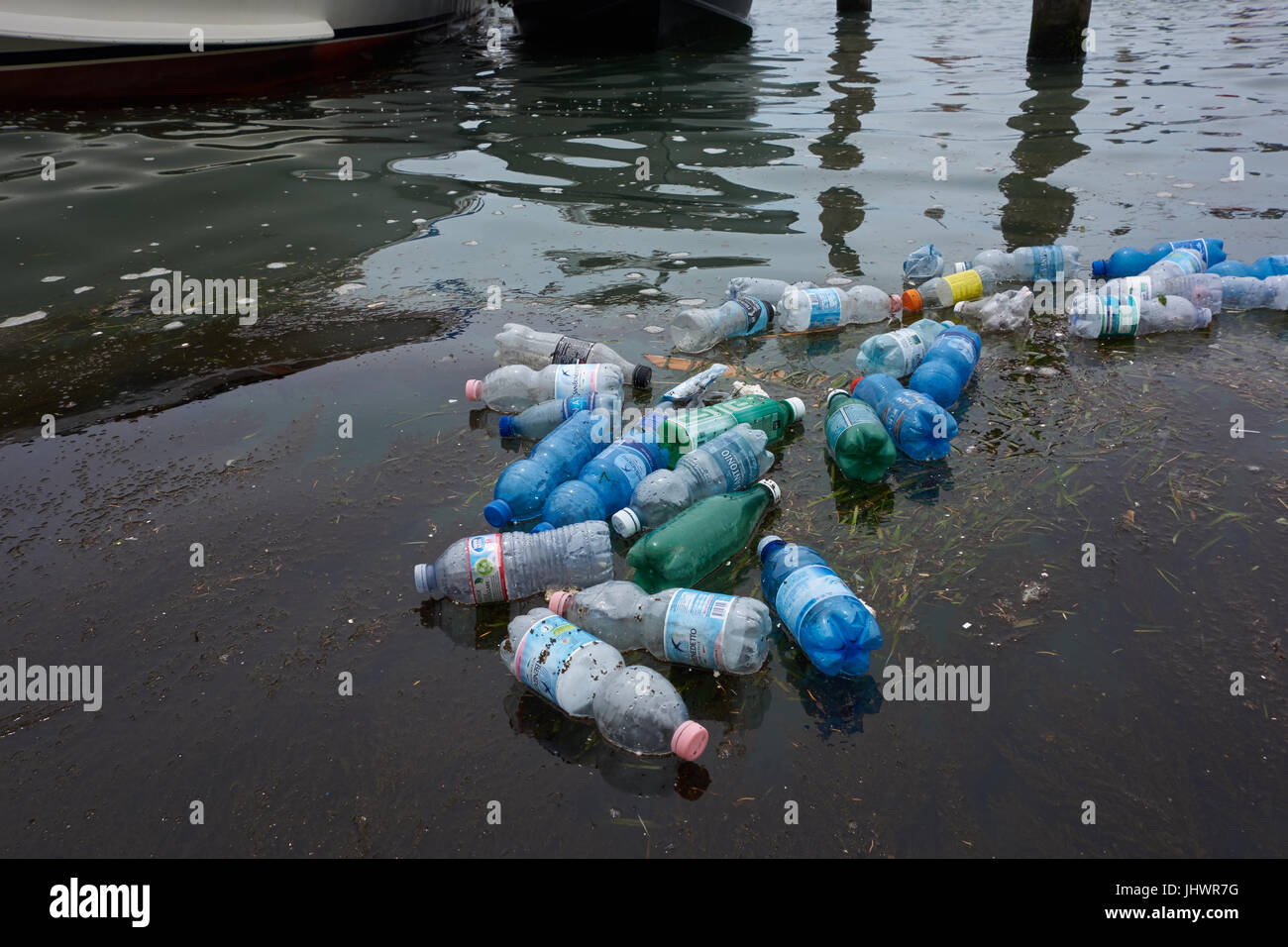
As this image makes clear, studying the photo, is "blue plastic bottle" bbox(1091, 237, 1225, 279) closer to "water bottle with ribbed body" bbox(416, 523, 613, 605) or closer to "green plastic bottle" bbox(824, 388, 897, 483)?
"green plastic bottle" bbox(824, 388, 897, 483)

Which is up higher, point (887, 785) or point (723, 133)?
point (723, 133)

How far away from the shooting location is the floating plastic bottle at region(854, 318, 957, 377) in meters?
Result: 3.74

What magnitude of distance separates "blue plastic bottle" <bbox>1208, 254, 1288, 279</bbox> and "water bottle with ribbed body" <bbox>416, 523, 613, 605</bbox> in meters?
3.99

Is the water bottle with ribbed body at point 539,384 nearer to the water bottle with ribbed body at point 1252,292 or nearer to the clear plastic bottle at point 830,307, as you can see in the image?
the clear plastic bottle at point 830,307

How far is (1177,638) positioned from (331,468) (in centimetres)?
294

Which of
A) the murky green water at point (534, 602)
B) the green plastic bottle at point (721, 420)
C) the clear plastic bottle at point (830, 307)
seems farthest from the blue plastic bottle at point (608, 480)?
the clear plastic bottle at point (830, 307)

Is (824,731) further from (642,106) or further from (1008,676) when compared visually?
(642,106)

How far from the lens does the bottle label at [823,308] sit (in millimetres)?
4281

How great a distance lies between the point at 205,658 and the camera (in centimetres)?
236

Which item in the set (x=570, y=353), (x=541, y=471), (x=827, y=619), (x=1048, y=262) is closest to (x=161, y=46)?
(x=570, y=353)

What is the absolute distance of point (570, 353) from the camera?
151 inches

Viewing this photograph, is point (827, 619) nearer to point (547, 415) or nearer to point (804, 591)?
point (804, 591)
